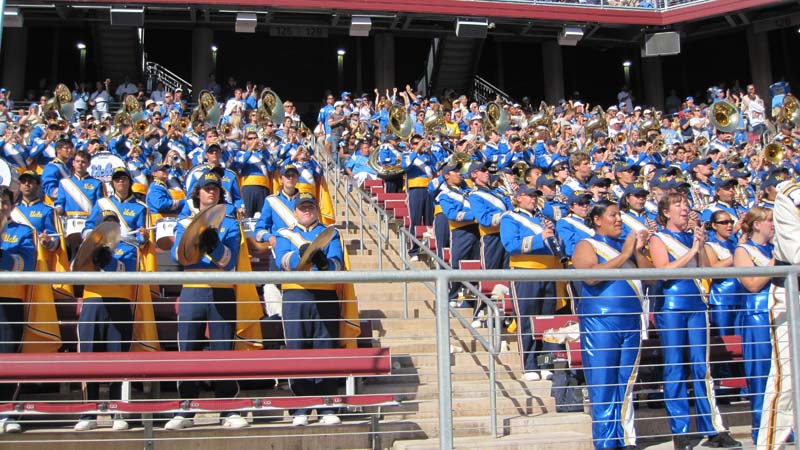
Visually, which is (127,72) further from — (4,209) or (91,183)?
(4,209)

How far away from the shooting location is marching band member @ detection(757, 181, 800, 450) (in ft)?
19.4

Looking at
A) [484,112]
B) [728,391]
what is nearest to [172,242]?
[728,391]

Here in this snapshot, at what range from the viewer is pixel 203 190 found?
23.8ft

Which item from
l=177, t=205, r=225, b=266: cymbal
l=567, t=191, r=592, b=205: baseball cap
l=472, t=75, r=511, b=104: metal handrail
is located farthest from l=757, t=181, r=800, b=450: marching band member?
l=472, t=75, r=511, b=104: metal handrail

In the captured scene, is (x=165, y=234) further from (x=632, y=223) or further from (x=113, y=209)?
(x=632, y=223)

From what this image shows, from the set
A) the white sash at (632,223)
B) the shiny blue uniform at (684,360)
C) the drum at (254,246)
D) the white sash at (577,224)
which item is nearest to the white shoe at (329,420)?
the shiny blue uniform at (684,360)

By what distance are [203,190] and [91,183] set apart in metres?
3.49

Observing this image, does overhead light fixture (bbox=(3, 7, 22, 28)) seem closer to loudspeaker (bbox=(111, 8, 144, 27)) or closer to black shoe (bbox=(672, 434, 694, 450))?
loudspeaker (bbox=(111, 8, 144, 27))

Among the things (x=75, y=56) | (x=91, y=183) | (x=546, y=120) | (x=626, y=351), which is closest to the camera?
(x=626, y=351)

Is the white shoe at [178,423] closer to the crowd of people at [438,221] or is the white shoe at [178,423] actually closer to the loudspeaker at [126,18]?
the crowd of people at [438,221]

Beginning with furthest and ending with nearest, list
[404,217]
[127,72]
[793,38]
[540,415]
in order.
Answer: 1. [793,38]
2. [127,72]
3. [404,217]
4. [540,415]

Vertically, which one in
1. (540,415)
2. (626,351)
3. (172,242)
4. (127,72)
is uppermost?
(127,72)

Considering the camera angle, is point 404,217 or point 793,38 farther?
point 793,38

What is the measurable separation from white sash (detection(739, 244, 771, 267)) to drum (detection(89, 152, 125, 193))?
295 inches
